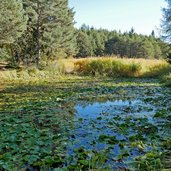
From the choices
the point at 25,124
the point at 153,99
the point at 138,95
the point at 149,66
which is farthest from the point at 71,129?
the point at 149,66

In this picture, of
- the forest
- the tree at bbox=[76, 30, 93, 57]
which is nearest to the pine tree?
the forest

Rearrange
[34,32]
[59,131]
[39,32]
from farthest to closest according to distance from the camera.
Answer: [34,32]
[39,32]
[59,131]

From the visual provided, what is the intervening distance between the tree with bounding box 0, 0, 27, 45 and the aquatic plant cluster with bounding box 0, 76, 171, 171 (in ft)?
32.5

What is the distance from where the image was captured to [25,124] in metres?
7.85

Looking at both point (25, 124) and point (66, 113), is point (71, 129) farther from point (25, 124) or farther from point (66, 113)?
point (66, 113)

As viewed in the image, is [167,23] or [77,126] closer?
[77,126]

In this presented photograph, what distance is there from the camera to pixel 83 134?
724cm

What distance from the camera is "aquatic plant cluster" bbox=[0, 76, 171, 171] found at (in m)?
5.30

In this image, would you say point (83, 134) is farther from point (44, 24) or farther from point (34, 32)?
point (34, 32)

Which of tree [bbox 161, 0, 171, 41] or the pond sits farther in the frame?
tree [bbox 161, 0, 171, 41]

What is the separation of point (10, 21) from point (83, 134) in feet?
53.4

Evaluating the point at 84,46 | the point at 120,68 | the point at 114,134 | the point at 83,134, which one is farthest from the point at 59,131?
the point at 84,46

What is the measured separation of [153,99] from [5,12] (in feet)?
41.5

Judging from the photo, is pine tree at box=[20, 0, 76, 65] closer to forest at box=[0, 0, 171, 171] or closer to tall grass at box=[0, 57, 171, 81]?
tall grass at box=[0, 57, 171, 81]
